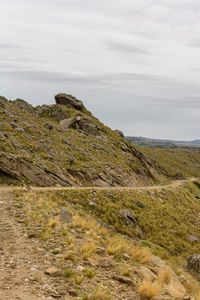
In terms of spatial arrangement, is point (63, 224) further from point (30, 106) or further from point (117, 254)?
point (30, 106)

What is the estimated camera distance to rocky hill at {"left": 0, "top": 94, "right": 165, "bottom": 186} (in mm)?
30094

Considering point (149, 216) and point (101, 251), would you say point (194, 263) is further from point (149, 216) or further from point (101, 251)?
point (149, 216)

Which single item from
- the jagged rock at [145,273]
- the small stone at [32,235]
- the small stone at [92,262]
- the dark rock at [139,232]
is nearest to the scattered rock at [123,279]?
the jagged rock at [145,273]

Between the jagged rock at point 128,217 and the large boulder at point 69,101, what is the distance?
4962 centimetres

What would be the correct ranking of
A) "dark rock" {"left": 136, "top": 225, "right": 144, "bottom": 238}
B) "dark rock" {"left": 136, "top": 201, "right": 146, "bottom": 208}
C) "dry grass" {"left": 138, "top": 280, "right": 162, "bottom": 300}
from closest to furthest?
"dry grass" {"left": 138, "top": 280, "right": 162, "bottom": 300} → "dark rock" {"left": 136, "top": 225, "right": 144, "bottom": 238} → "dark rock" {"left": 136, "top": 201, "right": 146, "bottom": 208}

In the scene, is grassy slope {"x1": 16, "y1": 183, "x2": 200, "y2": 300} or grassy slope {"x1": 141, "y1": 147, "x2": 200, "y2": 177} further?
grassy slope {"x1": 141, "y1": 147, "x2": 200, "y2": 177}

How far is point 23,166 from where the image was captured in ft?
97.2

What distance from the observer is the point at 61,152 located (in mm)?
40344

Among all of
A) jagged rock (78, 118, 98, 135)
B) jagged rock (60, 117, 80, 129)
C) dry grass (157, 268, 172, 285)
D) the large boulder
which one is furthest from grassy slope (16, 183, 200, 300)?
the large boulder

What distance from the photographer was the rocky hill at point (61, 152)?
3009 centimetres

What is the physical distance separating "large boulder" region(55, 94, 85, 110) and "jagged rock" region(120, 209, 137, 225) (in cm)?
4962

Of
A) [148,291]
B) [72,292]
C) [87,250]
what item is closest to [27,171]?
[87,250]

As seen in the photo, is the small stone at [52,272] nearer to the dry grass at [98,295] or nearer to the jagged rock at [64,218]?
the dry grass at [98,295]

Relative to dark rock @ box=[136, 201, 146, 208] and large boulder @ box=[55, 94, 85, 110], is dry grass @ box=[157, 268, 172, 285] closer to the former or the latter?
dark rock @ box=[136, 201, 146, 208]
